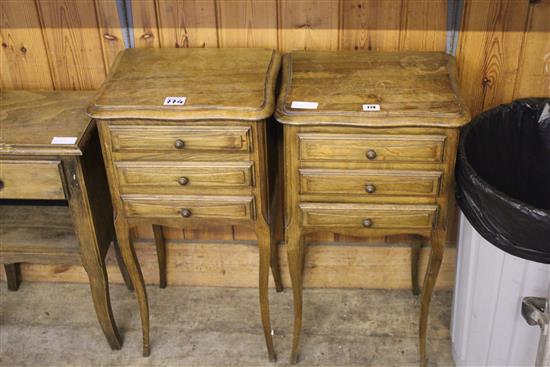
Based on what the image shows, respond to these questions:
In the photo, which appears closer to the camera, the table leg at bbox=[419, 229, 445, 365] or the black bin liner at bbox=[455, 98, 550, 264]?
the black bin liner at bbox=[455, 98, 550, 264]

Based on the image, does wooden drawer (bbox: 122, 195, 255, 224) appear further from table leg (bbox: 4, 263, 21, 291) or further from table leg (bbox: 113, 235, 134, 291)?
table leg (bbox: 4, 263, 21, 291)

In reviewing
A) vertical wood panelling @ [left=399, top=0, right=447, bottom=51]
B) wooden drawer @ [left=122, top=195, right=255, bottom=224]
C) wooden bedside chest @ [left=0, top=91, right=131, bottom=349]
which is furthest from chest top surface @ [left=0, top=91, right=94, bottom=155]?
vertical wood panelling @ [left=399, top=0, right=447, bottom=51]

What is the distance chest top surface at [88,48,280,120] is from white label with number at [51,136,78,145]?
13cm

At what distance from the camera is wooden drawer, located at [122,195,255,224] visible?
198 centimetres

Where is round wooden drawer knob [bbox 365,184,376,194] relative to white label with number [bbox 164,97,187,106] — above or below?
below

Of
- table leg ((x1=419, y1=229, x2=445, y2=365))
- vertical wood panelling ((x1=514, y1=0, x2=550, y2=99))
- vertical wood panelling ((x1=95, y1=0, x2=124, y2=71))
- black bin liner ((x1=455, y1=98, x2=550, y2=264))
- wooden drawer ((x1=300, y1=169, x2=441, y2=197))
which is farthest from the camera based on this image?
vertical wood panelling ((x1=95, y1=0, x2=124, y2=71))

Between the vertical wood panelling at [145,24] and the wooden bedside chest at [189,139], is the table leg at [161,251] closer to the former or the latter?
the wooden bedside chest at [189,139]

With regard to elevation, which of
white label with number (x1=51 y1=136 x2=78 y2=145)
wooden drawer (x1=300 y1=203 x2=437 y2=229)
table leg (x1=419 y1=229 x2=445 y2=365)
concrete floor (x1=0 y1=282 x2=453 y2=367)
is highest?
white label with number (x1=51 y1=136 x2=78 y2=145)

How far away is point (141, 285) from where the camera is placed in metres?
2.24

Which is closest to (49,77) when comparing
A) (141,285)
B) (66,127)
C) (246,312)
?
(66,127)

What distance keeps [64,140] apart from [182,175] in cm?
35

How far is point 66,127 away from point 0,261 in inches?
22.1

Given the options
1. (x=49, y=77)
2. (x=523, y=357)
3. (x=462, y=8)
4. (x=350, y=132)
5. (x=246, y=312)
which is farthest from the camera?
(x=246, y=312)

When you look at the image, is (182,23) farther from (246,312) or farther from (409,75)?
(246,312)
